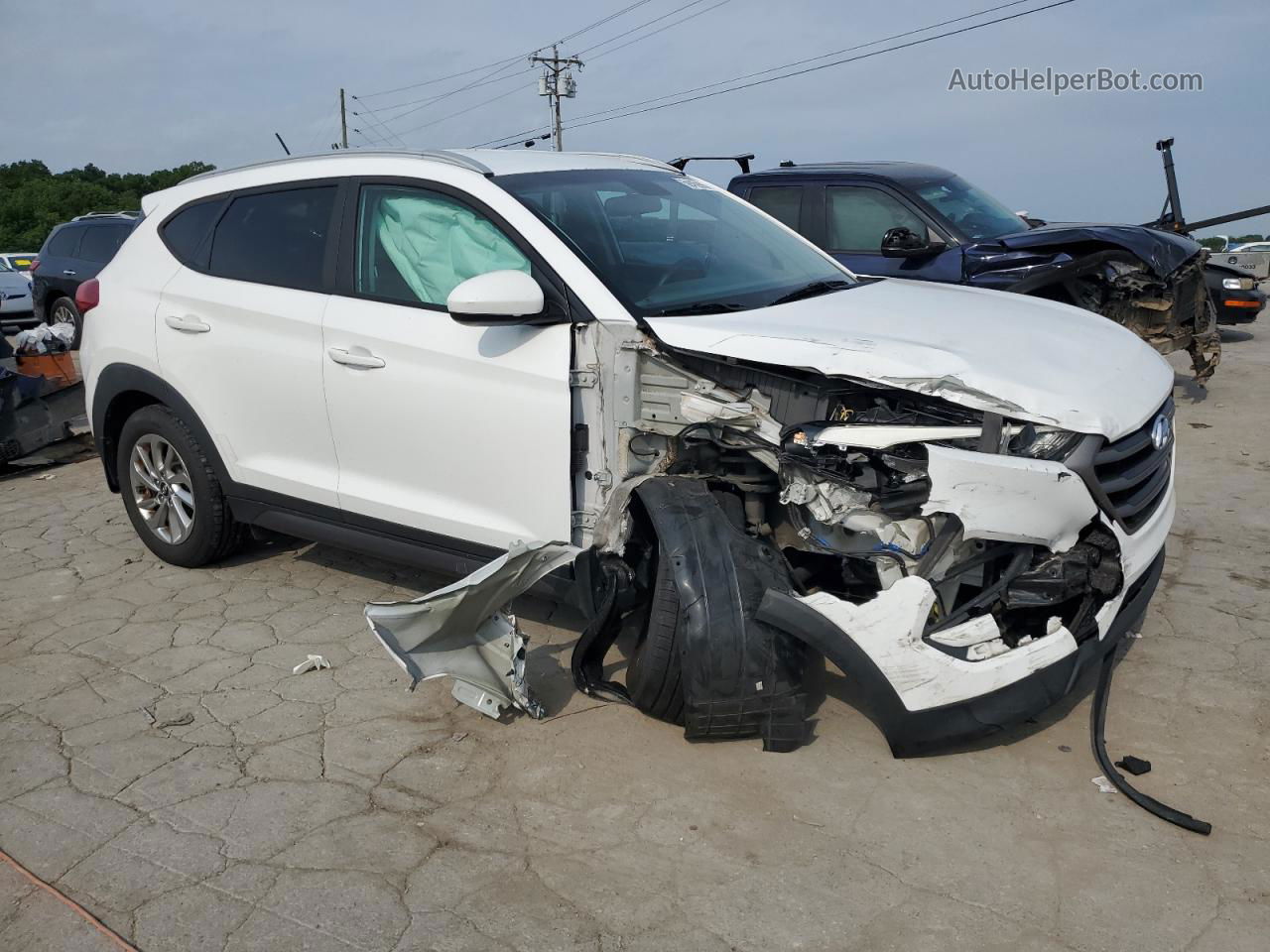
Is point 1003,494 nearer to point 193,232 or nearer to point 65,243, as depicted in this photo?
point 193,232

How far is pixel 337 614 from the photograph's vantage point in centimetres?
475

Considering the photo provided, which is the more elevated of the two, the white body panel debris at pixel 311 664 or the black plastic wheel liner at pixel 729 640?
the black plastic wheel liner at pixel 729 640

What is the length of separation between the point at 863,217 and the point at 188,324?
489 cm

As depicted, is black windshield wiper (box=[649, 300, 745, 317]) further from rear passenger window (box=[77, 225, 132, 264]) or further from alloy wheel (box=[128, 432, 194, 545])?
rear passenger window (box=[77, 225, 132, 264])

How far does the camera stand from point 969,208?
7.97 m

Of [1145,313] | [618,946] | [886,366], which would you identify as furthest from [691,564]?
[1145,313]

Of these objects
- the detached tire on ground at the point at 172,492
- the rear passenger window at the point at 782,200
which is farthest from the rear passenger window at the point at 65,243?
the detached tire on ground at the point at 172,492

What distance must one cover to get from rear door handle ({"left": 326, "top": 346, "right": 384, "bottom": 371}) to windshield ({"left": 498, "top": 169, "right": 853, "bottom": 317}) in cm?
81

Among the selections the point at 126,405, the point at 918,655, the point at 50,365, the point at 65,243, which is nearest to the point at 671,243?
the point at 918,655

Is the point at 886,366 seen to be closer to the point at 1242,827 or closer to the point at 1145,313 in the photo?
the point at 1242,827

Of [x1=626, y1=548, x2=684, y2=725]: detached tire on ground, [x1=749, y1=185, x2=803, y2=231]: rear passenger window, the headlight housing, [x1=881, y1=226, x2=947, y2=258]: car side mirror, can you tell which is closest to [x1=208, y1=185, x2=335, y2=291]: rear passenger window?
[x1=626, y1=548, x2=684, y2=725]: detached tire on ground

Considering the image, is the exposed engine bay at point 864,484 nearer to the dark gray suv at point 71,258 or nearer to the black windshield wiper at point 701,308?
the black windshield wiper at point 701,308

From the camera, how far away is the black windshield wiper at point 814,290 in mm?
3987

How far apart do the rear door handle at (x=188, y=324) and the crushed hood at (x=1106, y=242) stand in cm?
489
